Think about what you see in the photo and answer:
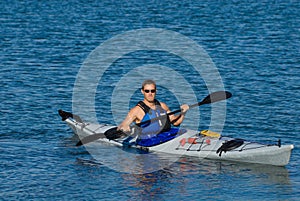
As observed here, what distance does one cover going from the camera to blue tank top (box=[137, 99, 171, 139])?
20.6 m

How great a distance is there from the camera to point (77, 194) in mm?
17875

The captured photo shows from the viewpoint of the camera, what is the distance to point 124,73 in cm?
3225

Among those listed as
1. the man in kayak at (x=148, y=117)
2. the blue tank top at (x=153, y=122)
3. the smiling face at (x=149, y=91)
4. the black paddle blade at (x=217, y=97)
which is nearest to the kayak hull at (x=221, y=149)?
the blue tank top at (x=153, y=122)

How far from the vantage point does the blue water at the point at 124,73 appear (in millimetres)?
18375

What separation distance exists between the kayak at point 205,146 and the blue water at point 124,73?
0.77 ft

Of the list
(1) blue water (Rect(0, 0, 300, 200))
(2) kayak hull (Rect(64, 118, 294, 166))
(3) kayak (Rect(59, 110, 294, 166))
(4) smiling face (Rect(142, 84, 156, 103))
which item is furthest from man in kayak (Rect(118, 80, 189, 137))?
(1) blue water (Rect(0, 0, 300, 200))

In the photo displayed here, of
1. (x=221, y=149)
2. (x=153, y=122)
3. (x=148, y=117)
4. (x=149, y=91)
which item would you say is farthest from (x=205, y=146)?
(x=149, y=91)

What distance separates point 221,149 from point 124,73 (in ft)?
41.9

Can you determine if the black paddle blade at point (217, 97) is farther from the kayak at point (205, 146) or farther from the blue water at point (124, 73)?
the blue water at point (124, 73)

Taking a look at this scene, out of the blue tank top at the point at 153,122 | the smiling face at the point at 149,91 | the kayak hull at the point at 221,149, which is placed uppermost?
the smiling face at the point at 149,91

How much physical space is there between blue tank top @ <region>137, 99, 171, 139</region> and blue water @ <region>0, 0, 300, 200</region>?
1145mm

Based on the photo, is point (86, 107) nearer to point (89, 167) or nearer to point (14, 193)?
point (89, 167)

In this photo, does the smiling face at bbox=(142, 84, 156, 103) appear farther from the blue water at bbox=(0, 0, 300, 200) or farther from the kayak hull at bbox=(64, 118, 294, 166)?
the blue water at bbox=(0, 0, 300, 200)

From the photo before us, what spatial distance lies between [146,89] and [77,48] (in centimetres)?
1833
